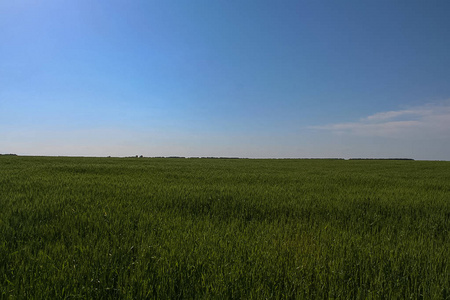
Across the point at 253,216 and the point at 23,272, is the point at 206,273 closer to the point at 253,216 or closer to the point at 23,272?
the point at 23,272

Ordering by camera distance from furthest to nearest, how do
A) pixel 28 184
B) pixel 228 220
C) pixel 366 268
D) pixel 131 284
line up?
pixel 28 184 → pixel 228 220 → pixel 366 268 → pixel 131 284

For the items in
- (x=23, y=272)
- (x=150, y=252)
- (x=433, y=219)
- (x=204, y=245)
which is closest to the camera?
(x=23, y=272)

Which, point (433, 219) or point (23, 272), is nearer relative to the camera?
point (23, 272)

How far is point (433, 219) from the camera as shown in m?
5.32

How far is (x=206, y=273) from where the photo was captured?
106 inches

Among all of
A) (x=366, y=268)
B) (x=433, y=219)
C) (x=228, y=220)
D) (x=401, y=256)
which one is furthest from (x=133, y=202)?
(x=433, y=219)

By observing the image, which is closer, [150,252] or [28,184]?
[150,252]

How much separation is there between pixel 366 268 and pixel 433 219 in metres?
3.97

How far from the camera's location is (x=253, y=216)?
17.5ft

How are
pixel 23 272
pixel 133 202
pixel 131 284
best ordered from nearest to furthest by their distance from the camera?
pixel 131 284
pixel 23 272
pixel 133 202

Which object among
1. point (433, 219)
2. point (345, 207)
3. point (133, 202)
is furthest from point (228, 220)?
point (433, 219)

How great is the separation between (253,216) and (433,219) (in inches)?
162

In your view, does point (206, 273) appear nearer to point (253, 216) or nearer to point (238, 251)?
point (238, 251)

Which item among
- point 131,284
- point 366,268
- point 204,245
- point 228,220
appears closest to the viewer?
point 131,284
